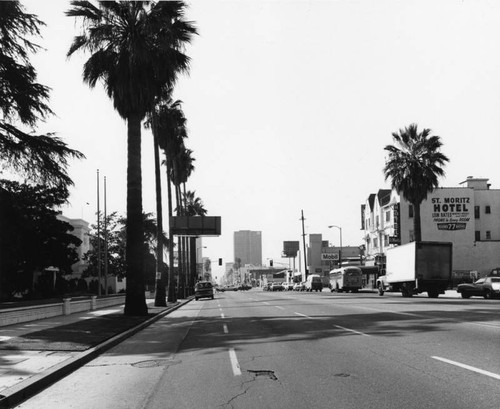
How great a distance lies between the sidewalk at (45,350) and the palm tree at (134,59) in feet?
15.8

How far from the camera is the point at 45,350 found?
1228cm

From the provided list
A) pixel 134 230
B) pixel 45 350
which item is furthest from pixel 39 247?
pixel 45 350

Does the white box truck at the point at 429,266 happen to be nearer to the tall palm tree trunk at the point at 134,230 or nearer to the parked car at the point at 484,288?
the parked car at the point at 484,288

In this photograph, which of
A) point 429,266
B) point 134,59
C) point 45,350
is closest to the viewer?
point 45,350

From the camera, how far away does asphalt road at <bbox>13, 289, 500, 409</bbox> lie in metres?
7.26

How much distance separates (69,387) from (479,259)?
65.5m

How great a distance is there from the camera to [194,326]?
19.7 m

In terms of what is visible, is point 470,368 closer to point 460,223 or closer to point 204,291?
point 204,291

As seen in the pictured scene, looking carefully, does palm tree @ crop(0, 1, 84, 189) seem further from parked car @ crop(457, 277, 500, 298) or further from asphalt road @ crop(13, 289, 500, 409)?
parked car @ crop(457, 277, 500, 298)

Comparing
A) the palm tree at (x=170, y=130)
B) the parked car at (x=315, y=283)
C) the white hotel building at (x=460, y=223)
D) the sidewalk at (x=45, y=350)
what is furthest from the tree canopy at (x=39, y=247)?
the parked car at (x=315, y=283)

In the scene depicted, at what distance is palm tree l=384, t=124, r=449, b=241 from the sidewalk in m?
33.4

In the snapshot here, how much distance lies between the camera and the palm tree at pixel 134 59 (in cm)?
2303

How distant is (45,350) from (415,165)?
40.8 m

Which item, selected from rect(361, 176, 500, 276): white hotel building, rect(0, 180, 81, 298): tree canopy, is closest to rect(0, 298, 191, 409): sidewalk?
rect(0, 180, 81, 298): tree canopy
